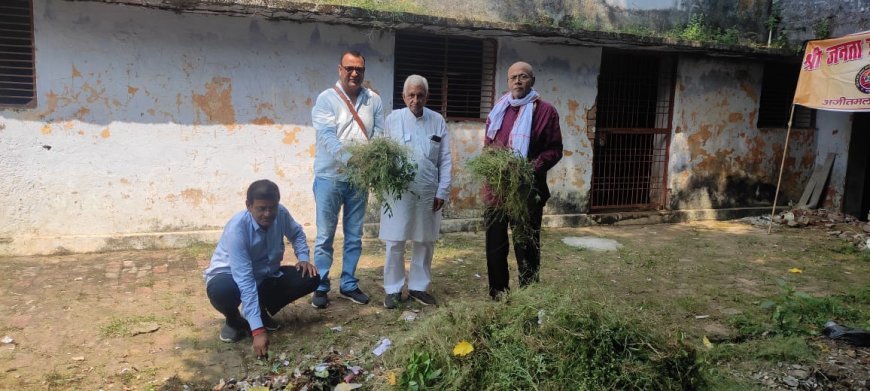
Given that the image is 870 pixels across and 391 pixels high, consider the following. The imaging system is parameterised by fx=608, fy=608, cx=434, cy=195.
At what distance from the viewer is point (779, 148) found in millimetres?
9984

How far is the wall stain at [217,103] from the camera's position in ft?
21.8

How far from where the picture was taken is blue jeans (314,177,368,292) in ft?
15.4

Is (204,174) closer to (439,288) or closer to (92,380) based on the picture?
(439,288)

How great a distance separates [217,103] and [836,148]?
946 cm

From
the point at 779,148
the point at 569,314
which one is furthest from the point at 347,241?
the point at 779,148

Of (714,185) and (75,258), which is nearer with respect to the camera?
(75,258)

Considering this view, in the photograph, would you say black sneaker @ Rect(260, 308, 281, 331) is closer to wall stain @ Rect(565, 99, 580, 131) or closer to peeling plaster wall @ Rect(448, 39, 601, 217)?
peeling plaster wall @ Rect(448, 39, 601, 217)

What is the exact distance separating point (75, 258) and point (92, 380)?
3.07 meters

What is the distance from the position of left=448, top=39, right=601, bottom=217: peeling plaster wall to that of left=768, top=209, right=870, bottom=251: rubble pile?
10.6ft

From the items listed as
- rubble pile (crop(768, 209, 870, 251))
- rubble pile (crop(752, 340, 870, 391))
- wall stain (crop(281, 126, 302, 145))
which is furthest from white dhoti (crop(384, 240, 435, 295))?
rubble pile (crop(768, 209, 870, 251))

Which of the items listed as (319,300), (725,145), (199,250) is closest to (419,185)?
(319,300)

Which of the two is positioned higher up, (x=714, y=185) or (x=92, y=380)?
(x=714, y=185)

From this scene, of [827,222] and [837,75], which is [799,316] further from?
[827,222]

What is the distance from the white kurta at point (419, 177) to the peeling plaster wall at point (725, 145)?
5698 millimetres
